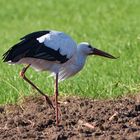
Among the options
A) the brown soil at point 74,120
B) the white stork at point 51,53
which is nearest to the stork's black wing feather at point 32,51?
the white stork at point 51,53

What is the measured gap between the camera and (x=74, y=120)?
7.43 m

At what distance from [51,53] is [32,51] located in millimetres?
257

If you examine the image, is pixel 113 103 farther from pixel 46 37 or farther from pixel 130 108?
pixel 46 37

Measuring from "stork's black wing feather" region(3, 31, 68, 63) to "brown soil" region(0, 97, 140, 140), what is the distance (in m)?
0.69

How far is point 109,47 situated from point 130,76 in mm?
3673

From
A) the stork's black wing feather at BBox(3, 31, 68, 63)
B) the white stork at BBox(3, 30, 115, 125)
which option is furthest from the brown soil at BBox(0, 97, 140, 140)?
the stork's black wing feather at BBox(3, 31, 68, 63)

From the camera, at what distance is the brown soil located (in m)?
6.80

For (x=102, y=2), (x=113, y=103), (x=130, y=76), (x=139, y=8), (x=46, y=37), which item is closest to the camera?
(x=46, y=37)

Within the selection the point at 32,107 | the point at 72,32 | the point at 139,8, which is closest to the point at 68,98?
the point at 32,107

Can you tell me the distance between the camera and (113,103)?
8055 millimetres

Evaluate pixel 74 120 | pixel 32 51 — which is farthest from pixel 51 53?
pixel 74 120

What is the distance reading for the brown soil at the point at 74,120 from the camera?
22.3 feet

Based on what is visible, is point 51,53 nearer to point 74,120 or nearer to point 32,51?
point 32,51

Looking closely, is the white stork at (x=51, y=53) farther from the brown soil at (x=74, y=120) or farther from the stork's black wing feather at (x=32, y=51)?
the brown soil at (x=74, y=120)
